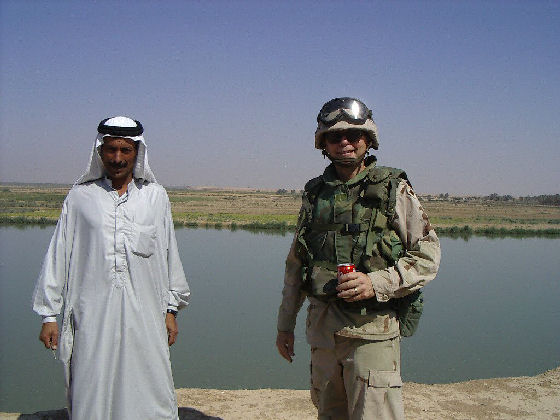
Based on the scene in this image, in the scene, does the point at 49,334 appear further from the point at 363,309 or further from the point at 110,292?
the point at 363,309

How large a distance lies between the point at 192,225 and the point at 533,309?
22.8 m

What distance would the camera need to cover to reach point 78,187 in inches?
107

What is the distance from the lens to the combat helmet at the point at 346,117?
7.80 feet

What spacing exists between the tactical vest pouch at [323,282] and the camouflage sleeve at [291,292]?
0.62 feet

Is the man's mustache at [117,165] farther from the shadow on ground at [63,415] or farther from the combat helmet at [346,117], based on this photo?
the shadow on ground at [63,415]

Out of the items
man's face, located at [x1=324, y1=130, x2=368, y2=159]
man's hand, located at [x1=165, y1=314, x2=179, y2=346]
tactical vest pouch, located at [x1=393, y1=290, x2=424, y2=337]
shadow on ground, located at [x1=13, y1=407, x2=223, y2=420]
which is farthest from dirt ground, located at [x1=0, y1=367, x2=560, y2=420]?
man's face, located at [x1=324, y1=130, x2=368, y2=159]

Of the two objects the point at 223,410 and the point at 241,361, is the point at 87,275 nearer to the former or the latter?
the point at 223,410

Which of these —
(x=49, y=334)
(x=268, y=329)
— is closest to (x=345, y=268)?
(x=49, y=334)

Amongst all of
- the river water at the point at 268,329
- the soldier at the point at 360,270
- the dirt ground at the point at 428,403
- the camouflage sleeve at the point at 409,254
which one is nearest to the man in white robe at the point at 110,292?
the soldier at the point at 360,270

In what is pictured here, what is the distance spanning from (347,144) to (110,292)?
1.31 metres

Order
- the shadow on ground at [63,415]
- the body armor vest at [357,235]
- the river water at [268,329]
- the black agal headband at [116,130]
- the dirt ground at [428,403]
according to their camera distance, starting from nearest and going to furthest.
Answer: the body armor vest at [357,235]
the black agal headband at [116,130]
the shadow on ground at [63,415]
the dirt ground at [428,403]
the river water at [268,329]

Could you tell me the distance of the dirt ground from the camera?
4.12m

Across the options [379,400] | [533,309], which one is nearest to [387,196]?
[379,400]

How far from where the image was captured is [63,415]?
12.1 ft
